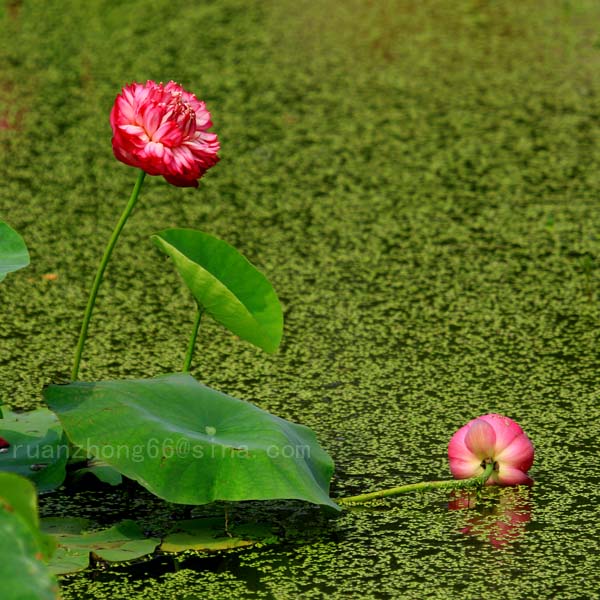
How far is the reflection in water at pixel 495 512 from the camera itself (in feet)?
4.15

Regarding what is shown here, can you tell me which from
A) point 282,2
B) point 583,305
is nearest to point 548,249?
point 583,305

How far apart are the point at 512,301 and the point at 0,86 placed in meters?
1.44

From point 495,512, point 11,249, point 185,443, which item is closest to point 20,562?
point 185,443

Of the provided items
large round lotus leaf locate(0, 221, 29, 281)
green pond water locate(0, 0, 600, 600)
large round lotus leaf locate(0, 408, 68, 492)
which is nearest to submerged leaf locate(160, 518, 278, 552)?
green pond water locate(0, 0, 600, 600)

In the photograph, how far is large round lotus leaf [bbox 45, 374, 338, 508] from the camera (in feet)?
3.84

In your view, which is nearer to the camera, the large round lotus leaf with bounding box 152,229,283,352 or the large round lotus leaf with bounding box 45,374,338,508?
the large round lotus leaf with bounding box 45,374,338,508

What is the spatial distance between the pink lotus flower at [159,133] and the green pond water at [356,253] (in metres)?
0.33

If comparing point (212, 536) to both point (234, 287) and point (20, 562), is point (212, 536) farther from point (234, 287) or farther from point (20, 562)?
point (20, 562)

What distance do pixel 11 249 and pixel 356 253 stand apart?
37.2 inches

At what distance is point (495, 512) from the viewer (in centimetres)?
131

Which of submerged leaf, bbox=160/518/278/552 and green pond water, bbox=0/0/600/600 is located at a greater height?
green pond water, bbox=0/0/600/600

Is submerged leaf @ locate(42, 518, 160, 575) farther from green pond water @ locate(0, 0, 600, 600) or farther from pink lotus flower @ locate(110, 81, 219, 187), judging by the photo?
pink lotus flower @ locate(110, 81, 219, 187)

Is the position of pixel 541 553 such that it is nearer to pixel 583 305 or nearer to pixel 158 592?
pixel 158 592

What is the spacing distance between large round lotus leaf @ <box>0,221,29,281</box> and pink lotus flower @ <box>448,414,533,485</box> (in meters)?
0.45
